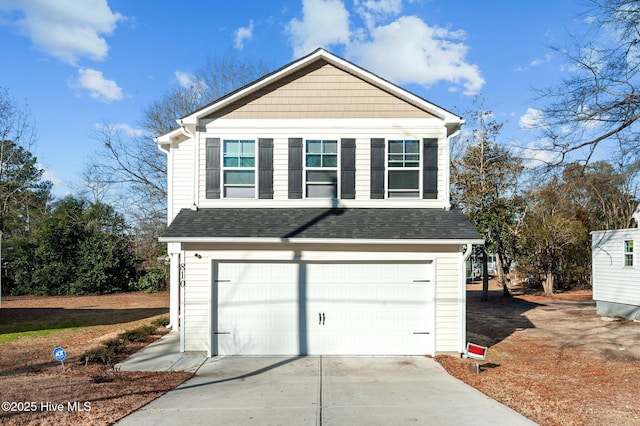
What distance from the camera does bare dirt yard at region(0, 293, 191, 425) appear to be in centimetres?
566

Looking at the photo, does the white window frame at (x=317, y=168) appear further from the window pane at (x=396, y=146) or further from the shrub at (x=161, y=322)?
the shrub at (x=161, y=322)

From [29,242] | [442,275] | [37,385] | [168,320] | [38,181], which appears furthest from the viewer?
[38,181]

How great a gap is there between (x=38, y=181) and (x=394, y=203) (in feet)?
117

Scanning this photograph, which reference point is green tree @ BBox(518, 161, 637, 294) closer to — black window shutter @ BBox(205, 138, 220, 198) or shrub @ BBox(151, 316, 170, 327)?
black window shutter @ BBox(205, 138, 220, 198)

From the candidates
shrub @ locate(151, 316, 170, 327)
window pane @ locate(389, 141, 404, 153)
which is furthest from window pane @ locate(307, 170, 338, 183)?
shrub @ locate(151, 316, 170, 327)

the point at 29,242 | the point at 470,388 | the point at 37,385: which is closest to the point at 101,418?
the point at 37,385

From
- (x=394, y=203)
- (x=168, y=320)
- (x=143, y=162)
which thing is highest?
(x=143, y=162)

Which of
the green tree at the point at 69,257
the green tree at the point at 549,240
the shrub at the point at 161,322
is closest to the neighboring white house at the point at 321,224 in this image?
the shrub at the point at 161,322

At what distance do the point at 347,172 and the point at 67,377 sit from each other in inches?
278

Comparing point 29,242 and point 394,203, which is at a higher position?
point 394,203

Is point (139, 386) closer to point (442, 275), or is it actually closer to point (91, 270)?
point (442, 275)

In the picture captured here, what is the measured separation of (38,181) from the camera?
3550 cm

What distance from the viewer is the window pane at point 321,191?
34.4 ft

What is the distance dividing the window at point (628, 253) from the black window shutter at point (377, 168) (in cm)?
984
